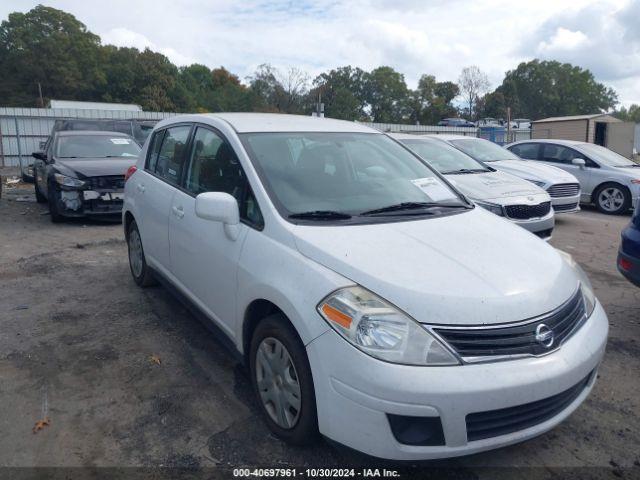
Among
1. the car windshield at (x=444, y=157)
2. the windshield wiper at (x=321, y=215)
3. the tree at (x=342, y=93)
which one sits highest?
the tree at (x=342, y=93)

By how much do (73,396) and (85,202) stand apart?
5862 millimetres

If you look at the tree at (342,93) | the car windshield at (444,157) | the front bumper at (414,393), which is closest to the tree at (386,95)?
the tree at (342,93)

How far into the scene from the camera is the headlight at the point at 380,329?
2207mm

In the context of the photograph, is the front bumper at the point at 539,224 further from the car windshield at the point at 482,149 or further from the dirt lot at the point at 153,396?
the car windshield at the point at 482,149

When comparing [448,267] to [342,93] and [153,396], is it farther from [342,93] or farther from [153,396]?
[342,93]

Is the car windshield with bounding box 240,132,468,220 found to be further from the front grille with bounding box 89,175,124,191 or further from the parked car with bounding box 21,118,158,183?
the parked car with bounding box 21,118,158,183

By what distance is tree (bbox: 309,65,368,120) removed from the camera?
6100cm

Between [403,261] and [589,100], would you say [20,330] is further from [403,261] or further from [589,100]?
[589,100]

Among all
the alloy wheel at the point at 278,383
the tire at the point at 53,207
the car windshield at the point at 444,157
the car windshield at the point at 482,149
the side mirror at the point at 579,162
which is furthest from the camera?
the side mirror at the point at 579,162

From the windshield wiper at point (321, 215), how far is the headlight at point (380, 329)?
68cm

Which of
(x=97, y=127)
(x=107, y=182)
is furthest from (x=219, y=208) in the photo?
(x=97, y=127)

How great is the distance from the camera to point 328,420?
235 cm

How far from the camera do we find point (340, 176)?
135 inches

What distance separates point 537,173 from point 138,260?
7070mm
